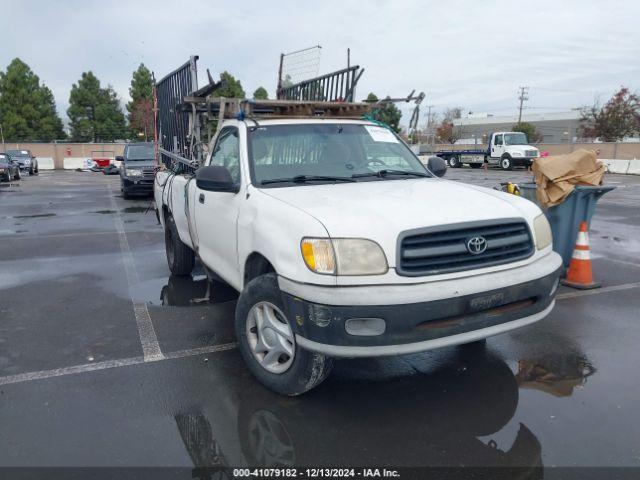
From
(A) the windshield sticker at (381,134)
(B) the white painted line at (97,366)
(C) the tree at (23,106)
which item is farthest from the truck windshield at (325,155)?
(C) the tree at (23,106)

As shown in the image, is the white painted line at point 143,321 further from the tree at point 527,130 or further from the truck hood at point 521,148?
the tree at point 527,130

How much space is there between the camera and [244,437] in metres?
3.11

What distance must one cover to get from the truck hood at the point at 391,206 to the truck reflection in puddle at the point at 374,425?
3.47 ft

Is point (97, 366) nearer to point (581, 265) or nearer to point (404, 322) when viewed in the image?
point (404, 322)

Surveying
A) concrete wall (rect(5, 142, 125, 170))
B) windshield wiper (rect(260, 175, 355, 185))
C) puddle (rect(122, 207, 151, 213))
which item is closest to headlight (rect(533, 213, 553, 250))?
windshield wiper (rect(260, 175, 355, 185))

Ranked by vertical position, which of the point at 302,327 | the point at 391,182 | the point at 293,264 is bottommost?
the point at 302,327

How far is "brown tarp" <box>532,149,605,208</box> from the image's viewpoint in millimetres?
6164

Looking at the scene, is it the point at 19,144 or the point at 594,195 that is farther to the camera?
the point at 19,144

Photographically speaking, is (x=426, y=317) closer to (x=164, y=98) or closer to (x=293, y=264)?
(x=293, y=264)

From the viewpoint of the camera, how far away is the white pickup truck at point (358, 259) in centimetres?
304

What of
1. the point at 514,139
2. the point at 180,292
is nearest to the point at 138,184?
the point at 180,292

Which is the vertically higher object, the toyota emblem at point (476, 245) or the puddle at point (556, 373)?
the toyota emblem at point (476, 245)

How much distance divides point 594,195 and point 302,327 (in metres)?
4.73

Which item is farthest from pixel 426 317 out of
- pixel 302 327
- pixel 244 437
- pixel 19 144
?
pixel 19 144
